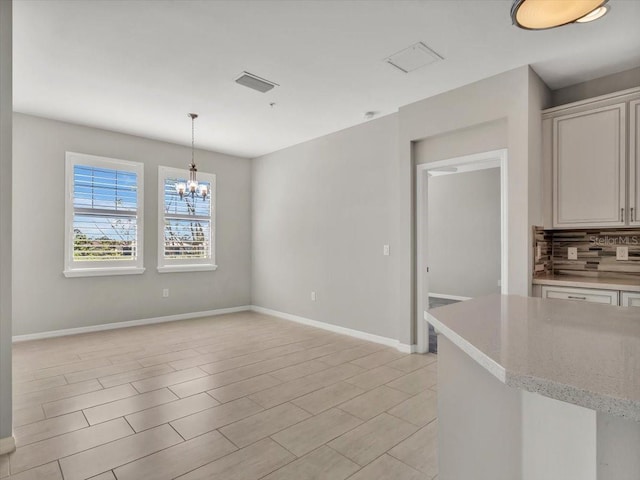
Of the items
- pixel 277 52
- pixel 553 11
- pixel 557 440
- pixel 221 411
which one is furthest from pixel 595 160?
pixel 221 411

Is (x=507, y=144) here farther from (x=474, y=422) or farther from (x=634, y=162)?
(x=474, y=422)

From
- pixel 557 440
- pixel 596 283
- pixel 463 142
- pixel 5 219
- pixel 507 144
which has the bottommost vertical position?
pixel 557 440

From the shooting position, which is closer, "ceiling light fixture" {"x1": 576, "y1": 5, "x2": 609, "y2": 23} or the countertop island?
the countertop island

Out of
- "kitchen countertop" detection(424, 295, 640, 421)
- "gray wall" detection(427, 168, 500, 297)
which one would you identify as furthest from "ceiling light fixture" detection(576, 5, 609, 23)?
"gray wall" detection(427, 168, 500, 297)

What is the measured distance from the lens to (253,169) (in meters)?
6.75

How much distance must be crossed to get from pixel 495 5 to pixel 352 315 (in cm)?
367

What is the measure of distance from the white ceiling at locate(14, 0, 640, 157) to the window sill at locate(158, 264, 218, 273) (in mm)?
2397

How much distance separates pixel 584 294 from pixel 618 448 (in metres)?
2.60

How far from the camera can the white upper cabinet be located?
2906 millimetres

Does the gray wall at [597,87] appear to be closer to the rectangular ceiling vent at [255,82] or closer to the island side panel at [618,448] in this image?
the rectangular ceiling vent at [255,82]

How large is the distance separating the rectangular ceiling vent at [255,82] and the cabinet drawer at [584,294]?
318 centimetres

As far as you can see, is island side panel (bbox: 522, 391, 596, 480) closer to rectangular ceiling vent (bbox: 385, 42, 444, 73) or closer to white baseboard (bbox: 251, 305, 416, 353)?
rectangular ceiling vent (bbox: 385, 42, 444, 73)

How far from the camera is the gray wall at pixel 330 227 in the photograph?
14.9ft

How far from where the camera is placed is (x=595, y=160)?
3.08 m
